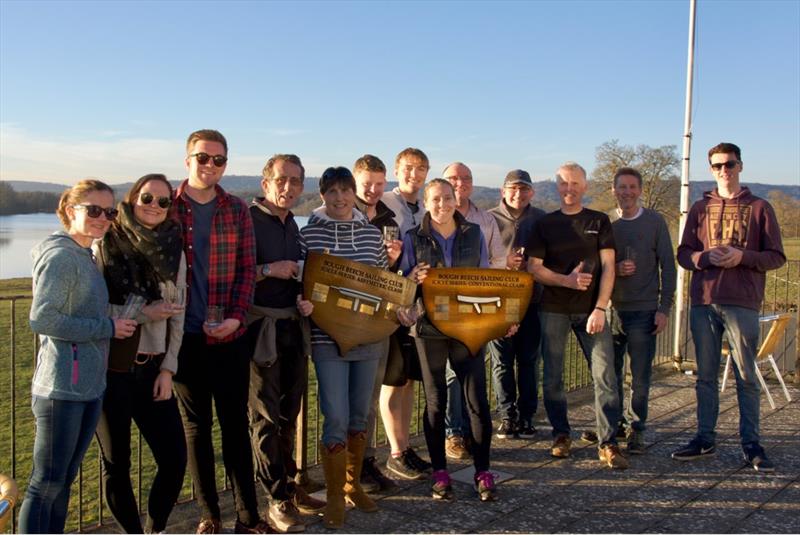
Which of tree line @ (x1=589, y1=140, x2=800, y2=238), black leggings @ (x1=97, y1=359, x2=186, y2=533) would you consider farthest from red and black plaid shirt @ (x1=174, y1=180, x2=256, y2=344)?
tree line @ (x1=589, y1=140, x2=800, y2=238)

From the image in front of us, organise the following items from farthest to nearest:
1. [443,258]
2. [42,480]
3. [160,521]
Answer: [443,258] < [160,521] < [42,480]

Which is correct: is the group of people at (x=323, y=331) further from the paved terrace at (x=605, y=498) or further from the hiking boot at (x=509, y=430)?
the paved terrace at (x=605, y=498)

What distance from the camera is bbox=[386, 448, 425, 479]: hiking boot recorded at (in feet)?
17.0

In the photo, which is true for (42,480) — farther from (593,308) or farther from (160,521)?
(593,308)

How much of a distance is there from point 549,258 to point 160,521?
3223 mm

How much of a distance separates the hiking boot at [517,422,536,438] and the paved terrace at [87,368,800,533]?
117 mm

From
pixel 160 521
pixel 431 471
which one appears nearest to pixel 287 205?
pixel 160 521

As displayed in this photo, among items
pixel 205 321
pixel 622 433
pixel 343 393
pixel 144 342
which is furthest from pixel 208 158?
pixel 622 433

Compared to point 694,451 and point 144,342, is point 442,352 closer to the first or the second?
point 144,342

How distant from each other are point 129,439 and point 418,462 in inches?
89.2

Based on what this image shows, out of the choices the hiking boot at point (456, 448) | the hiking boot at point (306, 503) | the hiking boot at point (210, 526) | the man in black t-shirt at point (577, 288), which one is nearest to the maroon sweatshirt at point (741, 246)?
the man in black t-shirt at point (577, 288)

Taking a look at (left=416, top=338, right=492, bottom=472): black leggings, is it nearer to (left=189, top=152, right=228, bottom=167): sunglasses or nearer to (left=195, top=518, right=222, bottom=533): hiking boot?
(left=195, top=518, right=222, bottom=533): hiking boot

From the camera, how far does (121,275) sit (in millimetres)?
3588

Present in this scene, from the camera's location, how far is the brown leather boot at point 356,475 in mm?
4613
